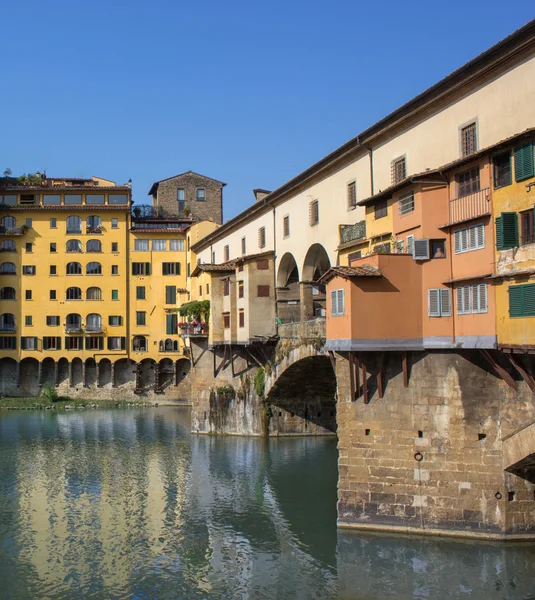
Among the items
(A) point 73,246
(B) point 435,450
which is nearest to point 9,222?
(A) point 73,246

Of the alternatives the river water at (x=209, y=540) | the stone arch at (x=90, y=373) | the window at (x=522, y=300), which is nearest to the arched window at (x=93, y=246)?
the stone arch at (x=90, y=373)

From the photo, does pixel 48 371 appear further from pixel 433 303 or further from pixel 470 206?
pixel 470 206

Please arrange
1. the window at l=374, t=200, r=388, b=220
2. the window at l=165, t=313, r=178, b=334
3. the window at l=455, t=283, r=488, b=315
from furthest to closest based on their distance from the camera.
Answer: the window at l=165, t=313, r=178, b=334
the window at l=374, t=200, r=388, b=220
the window at l=455, t=283, r=488, b=315

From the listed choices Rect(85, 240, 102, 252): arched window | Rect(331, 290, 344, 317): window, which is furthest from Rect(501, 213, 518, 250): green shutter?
Rect(85, 240, 102, 252): arched window

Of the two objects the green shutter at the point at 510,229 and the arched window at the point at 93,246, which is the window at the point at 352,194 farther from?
the arched window at the point at 93,246

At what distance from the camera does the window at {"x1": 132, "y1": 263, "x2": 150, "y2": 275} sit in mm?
72062

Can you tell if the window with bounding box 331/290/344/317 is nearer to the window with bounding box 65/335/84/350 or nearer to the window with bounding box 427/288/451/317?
the window with bounding box 427/288/451/317

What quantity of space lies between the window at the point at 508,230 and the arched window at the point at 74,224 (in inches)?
2224

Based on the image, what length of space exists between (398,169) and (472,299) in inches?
298

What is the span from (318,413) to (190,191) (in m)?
37.9

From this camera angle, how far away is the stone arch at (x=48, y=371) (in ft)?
234

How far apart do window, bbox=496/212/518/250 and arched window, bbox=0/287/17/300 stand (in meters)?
58.4

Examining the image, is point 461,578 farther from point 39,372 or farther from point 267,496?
point 39,372

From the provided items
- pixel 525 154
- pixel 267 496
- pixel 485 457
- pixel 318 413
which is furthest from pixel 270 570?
pixel 318 413
